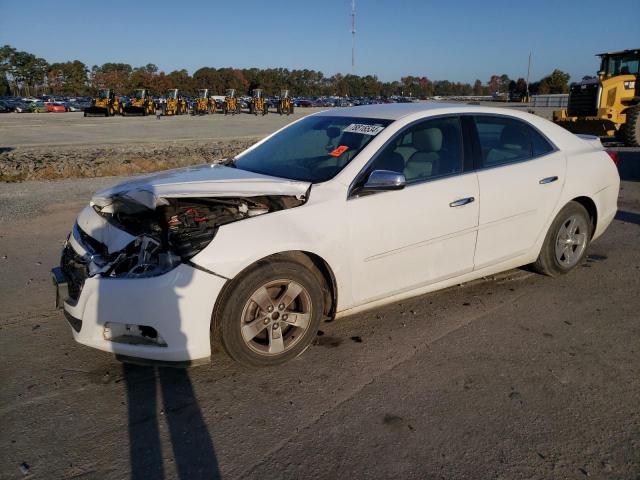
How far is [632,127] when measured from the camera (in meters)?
15.8

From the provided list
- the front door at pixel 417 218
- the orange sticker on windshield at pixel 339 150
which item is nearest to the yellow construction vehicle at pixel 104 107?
the orange sticker on windshield at pixel 339 150

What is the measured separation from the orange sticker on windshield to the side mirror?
449mm

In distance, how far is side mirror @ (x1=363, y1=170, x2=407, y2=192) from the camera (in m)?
3.48

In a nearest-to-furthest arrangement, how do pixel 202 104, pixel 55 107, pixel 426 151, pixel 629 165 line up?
pixel 426 151 < pixel 629 165 < pixel 202 104 < pixel 55 107

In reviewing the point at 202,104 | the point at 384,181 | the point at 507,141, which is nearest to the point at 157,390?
the point at 384,181

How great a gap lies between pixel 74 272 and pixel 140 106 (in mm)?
45305

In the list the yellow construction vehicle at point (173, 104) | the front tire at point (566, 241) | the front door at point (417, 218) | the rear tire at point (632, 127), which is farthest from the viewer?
the yellow construction vehicle at point (173, 104)

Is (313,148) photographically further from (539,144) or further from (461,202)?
(539,144)

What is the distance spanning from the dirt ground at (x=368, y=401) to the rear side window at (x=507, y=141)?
121 centimetres

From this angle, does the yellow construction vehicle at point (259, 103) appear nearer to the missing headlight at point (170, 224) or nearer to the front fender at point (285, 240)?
the missing headlight at point (170, 224)

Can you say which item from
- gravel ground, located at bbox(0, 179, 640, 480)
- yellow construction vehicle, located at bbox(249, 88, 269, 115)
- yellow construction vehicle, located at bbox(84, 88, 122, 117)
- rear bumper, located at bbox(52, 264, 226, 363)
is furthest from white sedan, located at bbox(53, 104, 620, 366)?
yellow construction vehicle, located at bbox(249, 88, 269, 115)

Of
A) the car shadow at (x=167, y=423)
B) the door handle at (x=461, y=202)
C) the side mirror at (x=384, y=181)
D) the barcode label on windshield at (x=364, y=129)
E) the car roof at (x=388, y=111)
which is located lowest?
the car shadow at (x=167, y=423)

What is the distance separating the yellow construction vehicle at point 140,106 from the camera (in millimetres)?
44688

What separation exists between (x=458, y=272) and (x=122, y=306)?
8.22 ft
